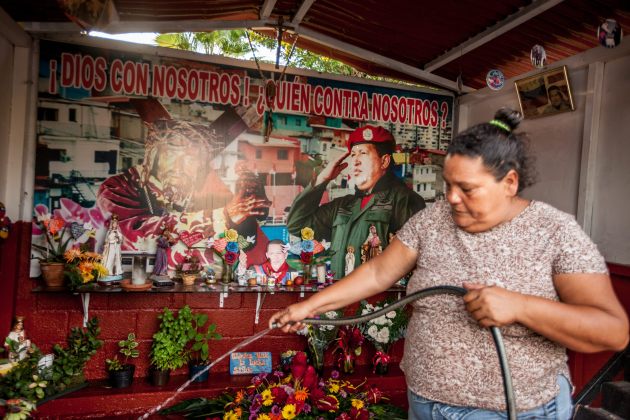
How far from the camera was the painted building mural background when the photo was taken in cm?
381

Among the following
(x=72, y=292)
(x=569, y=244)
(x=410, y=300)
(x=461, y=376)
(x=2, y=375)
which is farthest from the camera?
(x=72, y=292)

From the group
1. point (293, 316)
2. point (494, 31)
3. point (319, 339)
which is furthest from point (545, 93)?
point (293, 316)

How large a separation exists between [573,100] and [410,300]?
2851 millimetres

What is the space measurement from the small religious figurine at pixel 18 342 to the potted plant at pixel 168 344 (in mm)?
889

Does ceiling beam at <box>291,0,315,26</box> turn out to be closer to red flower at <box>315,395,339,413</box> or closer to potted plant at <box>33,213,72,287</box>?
potted plant at <box>33,213,72,287</box>

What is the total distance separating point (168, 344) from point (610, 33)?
3750 millimetres

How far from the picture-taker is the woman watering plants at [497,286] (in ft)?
4.21

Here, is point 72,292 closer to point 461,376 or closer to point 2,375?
point 2,375

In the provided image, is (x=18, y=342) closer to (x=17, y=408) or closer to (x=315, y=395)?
(x=17, y=408)

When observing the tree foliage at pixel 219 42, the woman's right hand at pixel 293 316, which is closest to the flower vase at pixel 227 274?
the woman's right hand at pixel 293 316

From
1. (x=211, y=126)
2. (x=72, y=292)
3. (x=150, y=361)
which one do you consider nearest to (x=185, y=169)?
(x=211, y=126)

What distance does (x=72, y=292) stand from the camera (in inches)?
142

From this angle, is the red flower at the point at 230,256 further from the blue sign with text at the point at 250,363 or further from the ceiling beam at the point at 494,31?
the ceiling beam at the point at 494,31

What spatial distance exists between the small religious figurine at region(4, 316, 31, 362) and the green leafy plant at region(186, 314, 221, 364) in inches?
45.0
